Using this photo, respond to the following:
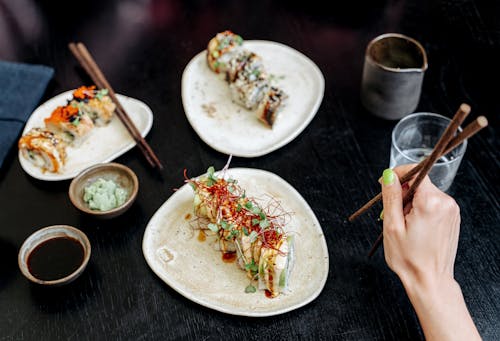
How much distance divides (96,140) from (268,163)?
0.77 meters

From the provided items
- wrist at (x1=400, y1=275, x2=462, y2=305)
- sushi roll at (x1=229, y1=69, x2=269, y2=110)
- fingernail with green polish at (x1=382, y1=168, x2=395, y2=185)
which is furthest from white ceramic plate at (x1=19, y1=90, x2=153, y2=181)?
wrist at (x1=400, y1=275, x2=462, y2=305)

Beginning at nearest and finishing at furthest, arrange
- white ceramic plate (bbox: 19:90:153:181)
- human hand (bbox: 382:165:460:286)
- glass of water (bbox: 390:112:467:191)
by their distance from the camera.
Answer: human hand (bbox: 382:165:460:286) < glass of water (bbox: 390:112:467:191) < white ceramic plate (bbox: 19:90:153:181)

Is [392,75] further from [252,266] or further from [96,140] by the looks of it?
[96,140]

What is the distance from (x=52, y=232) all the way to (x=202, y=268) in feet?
1.84

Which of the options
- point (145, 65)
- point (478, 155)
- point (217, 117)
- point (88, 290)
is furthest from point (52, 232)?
point (478, 155)

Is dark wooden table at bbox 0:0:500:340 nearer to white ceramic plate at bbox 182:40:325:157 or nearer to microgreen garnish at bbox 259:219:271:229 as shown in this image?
white ceramic plate at bbox 182:40:325:157

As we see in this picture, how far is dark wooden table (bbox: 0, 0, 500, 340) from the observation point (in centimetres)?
180

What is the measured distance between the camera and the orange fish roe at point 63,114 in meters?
2.21

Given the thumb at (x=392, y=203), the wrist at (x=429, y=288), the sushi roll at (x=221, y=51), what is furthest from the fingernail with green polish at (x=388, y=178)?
the sushi roll at (x=221, y=51)

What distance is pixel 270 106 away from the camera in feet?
7.44

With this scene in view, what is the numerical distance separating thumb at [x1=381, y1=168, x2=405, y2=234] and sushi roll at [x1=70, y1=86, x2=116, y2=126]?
1.27 m

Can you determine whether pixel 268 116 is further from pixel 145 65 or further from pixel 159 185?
pixel 145 65

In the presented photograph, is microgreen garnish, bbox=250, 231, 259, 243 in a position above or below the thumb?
below

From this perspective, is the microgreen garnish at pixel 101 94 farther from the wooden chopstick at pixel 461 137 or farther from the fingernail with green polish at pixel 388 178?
the fingernail with green polish at pixel 388 178
